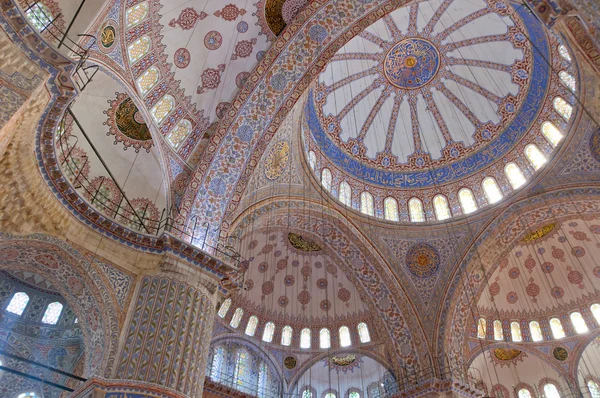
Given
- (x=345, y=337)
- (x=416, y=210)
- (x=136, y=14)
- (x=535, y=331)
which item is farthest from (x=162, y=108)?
(x=535, y=331)

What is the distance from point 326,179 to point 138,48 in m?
6.35

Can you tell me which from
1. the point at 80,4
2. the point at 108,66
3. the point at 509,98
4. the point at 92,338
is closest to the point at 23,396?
the point at 92,338

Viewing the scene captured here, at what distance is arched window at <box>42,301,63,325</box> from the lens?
36.2ft

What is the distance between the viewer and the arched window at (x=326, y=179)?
12969mm

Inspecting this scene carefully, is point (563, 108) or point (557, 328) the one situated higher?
point (563, 108)

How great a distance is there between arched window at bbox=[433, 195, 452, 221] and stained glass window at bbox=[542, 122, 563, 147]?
3.19 m

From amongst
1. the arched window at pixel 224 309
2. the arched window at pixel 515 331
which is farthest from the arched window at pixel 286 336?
the arched window at pixel 515 331

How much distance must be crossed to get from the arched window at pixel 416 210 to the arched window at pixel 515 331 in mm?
4824

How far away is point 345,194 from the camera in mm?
13516

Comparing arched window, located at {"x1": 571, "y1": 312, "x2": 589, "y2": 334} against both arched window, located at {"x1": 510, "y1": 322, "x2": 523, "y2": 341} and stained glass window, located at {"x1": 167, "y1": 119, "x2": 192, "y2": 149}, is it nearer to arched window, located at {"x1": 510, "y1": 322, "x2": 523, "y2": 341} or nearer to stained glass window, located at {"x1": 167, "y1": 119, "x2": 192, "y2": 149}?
arched window, located at {"x1": 510, "y1": 322, "x2": 523, "y2": 341}

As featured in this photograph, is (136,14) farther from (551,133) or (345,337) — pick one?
(345,337)

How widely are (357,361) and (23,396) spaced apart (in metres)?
9.12

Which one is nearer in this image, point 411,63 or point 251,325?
point 411,63

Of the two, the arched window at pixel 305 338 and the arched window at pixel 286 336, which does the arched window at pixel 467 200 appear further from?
the arched window at pixel 286 336
